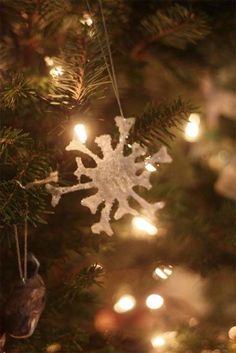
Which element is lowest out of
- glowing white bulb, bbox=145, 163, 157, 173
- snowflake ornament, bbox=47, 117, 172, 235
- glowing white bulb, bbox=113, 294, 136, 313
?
glowing white bulb, bbox=113, 294, 136, 313

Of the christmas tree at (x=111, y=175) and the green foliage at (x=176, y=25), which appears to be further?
the green foliage at (x=176, y=25)

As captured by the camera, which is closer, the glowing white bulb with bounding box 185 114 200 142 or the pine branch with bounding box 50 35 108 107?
the pine branch with bounding box 50 35 108 107

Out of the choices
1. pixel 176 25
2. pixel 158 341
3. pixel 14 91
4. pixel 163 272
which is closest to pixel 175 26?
pixel 176 25

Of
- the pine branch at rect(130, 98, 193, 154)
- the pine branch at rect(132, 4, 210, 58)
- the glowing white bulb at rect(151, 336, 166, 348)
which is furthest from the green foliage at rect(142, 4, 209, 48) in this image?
the glowing white bulb at rect(151, 336, 166, 348)

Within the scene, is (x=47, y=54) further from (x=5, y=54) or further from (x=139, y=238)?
(x=139, y=238)

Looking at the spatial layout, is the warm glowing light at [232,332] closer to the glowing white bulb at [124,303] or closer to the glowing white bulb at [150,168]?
the glowing white bulb at [124,303]

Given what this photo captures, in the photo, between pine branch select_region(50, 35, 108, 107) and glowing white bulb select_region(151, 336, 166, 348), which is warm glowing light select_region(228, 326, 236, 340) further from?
pine branch select_region(50, 35, 108, 107)

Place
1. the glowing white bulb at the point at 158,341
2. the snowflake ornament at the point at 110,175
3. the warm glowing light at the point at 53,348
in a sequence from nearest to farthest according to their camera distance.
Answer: the snowflake ornament at the point at 110,175 → the warm glowing light at the point at 53,348 → the glowing white bulb at the point at 158,341

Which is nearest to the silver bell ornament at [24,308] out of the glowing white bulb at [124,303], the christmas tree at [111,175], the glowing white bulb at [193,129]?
the christmas tree at [111,175]

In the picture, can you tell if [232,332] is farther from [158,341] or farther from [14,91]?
[14,91]
